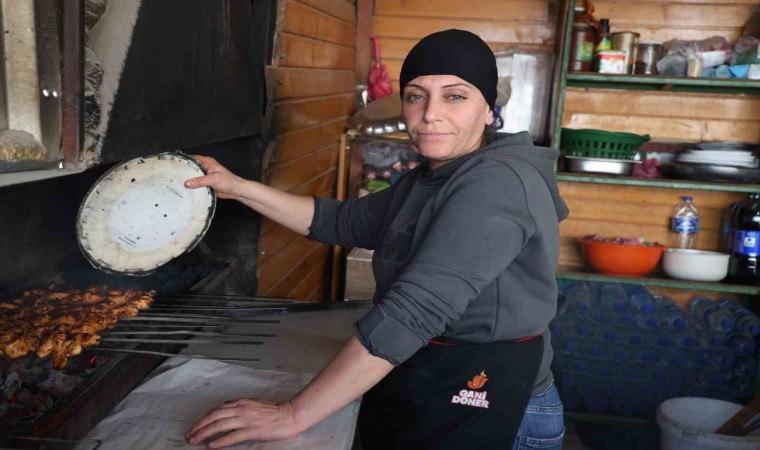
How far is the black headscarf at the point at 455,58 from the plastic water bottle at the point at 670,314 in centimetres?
279

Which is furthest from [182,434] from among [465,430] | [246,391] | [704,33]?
[704,33]

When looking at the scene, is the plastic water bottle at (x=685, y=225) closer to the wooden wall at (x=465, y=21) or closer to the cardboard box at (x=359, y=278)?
the wooden wall at (x=465, y=21)

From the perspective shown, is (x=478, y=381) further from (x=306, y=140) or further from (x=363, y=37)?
(x=363, y=37)

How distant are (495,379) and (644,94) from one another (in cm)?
315

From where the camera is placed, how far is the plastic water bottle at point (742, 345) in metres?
3.96

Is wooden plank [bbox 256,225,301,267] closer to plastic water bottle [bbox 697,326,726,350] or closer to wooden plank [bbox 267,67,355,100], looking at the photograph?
wooden plank [bbox 267,67,355,100]

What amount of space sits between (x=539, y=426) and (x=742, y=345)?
2.64 metres

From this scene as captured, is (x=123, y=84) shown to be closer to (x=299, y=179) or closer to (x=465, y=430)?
(x=465, y=430)

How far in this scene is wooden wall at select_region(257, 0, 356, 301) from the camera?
2.78 m

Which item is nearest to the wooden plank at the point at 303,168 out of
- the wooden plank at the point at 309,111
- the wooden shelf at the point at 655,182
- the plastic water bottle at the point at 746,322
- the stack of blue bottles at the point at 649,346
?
the wooden plank at the point at 309,111

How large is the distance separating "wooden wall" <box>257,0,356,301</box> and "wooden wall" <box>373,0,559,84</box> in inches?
11.1

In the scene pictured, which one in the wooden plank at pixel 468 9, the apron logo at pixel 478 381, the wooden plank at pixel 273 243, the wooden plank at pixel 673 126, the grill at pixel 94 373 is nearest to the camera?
the grill at pixel 94 373

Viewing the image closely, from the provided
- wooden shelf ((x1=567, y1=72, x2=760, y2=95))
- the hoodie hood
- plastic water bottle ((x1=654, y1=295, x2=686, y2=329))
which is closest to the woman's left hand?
the hoodie hood

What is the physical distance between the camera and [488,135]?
1921 millimetres
